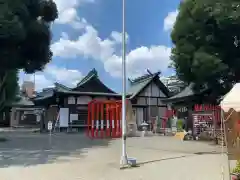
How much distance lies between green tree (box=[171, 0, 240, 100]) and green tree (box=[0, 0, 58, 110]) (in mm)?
7938

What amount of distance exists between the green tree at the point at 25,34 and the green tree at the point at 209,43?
26.0 feet

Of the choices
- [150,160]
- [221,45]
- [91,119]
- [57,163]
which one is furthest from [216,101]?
[57,163]

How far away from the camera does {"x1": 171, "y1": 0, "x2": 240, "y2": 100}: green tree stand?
52.3 feet

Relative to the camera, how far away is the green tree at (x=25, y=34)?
16.2m

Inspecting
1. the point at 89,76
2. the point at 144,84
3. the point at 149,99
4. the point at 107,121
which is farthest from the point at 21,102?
the point at 107,121

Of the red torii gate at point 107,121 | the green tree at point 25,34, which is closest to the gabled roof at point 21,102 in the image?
the red torii gate at point 107,121

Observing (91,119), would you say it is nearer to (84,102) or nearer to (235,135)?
(84,102)

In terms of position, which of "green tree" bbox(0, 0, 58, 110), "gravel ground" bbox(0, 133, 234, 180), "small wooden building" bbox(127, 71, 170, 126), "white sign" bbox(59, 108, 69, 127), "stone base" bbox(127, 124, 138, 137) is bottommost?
"gravel ground" bbox(0, 133, 234, 180)

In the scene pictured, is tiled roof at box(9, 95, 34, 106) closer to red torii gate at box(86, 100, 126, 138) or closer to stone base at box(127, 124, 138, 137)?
red torii gate at box(86, 100, 126, 138)

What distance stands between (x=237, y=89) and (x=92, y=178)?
443cm

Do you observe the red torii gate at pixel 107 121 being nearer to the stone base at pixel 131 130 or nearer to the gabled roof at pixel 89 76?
the stone base at pixel 131 130

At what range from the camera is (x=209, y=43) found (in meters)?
17.9

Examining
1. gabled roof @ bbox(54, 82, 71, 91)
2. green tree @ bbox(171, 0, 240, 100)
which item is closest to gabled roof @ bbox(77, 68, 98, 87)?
gabled roof @ bbox(54, 82, 71, 91)

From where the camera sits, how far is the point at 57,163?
11.1 meters
